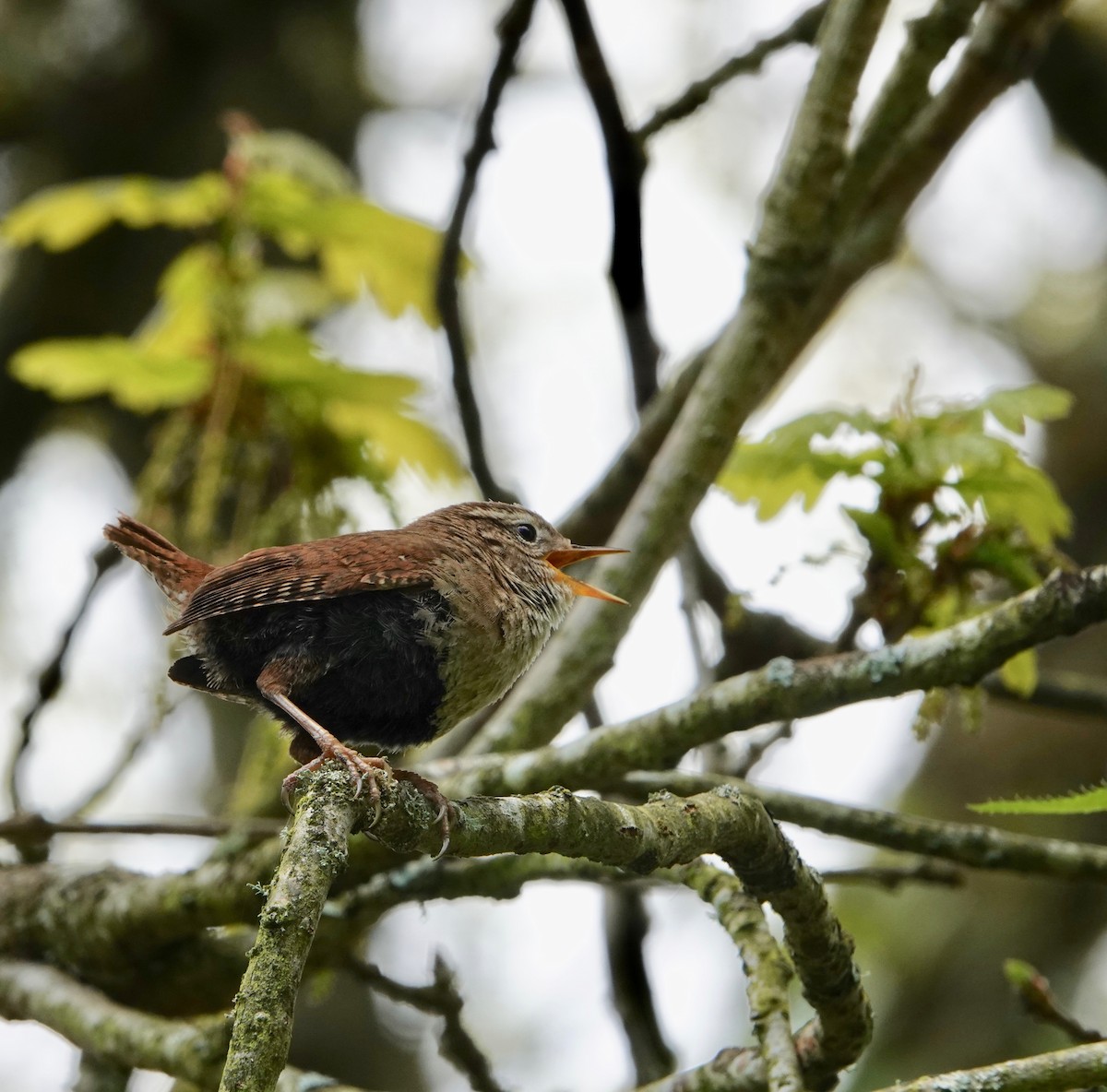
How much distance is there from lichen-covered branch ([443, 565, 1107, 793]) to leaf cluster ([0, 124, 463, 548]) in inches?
51.6

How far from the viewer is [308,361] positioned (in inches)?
155

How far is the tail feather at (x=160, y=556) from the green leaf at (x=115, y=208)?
3.70 feet

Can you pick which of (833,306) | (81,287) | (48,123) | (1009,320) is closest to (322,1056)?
(81,287)

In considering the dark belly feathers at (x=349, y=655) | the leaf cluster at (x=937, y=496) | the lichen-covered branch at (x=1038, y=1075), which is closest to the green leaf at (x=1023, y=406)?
the leaf cluster at (x=937, y=496)

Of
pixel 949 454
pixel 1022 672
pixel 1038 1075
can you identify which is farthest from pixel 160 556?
pixel 1038 1075

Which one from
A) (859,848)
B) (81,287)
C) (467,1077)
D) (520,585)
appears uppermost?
(81,287)

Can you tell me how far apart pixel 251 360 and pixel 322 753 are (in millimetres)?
1550

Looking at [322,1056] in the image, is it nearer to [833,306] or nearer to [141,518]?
[141,518]

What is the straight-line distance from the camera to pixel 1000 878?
240 inches

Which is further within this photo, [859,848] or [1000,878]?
[859,848]

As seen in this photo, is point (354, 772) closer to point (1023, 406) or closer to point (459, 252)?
point (1023, 406)

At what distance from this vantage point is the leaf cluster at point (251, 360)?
391cm

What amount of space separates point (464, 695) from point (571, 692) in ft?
1.46

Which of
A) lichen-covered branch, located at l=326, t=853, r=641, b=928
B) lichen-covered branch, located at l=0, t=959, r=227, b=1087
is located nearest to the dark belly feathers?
lichen-covered branch, located at l=326, t=853, r=641, b=928
